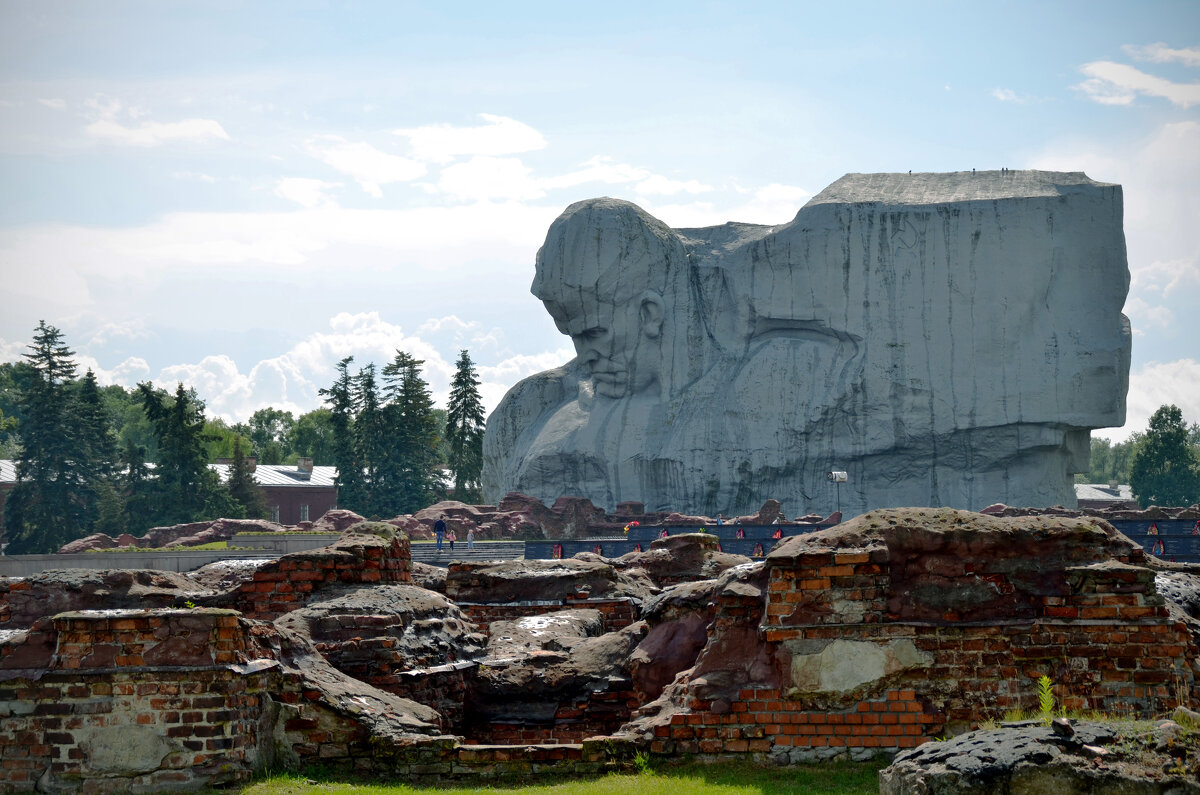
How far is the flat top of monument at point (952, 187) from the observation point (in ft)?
121

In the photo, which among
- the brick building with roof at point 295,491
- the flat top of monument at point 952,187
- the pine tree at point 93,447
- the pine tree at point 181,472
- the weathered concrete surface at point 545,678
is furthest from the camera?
the brick building with roof at point 295,491

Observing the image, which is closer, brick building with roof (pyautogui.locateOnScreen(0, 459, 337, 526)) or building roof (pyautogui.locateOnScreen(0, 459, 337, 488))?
brick building with roof (pyautogui.locateOnScreen(0, 459, 337, 526))

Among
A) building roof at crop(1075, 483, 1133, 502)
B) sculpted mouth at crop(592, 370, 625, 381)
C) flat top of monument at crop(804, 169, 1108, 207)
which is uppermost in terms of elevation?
flat top of monument at crop(804, 169, 1108, 207)

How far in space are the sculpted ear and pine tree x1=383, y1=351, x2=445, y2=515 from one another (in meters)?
13.1

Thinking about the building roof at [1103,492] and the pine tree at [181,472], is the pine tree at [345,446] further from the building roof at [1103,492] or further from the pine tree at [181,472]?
the building roof at [1103,492]

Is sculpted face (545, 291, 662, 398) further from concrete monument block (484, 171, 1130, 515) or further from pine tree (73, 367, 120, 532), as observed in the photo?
pine tree (73, 367, 120, 532)

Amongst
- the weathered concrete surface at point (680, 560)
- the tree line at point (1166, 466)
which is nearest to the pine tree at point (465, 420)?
the tree line at point (1166, 466)

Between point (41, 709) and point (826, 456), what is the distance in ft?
109

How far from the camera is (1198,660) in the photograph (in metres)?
5.45

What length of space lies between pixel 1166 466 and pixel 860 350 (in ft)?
92.9

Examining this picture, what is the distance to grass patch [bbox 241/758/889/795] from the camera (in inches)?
204

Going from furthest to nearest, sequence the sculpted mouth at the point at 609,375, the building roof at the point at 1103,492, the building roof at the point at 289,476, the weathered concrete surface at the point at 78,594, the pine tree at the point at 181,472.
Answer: the building roof at the point at 1103,492
the building roof at the point at 289,476
the pine tree at the point at 181,472
the sculpted mouth at the point at 609,375
the weathered concrete surface at the point at 78,594

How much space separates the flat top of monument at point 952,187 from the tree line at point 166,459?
18.9 meters

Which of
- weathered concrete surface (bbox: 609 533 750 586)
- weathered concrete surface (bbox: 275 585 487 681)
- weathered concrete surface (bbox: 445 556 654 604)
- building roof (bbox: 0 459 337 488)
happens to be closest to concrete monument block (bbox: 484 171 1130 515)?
building roof (bbox: 0 459 337 488)
